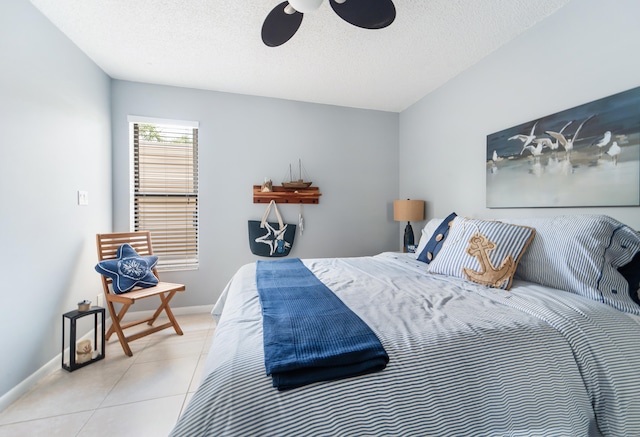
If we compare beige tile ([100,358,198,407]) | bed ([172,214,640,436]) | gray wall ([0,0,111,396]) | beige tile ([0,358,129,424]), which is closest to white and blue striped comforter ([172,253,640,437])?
bed ([172,214,640,436])

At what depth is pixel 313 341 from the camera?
2.79ft

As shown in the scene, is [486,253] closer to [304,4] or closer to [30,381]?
[304,4]

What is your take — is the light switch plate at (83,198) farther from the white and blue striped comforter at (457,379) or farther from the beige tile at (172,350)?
the white and blue striped comforter at (457,379)

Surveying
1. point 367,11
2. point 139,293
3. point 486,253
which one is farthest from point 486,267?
point 139,293

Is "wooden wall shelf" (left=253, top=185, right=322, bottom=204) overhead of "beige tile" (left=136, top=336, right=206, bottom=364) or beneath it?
overhead

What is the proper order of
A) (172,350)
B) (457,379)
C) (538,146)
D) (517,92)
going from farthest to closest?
(172,350)
(517,92)
(538,146)
(457,379)

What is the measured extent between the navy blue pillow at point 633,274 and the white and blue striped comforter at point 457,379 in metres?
0.21

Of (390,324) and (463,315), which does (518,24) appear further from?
(390,324)

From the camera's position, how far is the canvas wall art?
4.70ft

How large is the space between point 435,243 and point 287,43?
6.51ft

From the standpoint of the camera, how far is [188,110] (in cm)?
290

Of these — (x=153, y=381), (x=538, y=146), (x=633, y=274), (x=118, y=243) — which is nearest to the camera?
(x=633, y=274)

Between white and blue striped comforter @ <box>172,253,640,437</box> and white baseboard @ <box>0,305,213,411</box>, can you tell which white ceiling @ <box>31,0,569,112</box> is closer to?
white and blue striped comforter @ <box>172,253,640,437</box>

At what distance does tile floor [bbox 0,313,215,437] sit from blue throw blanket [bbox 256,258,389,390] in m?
0.97
